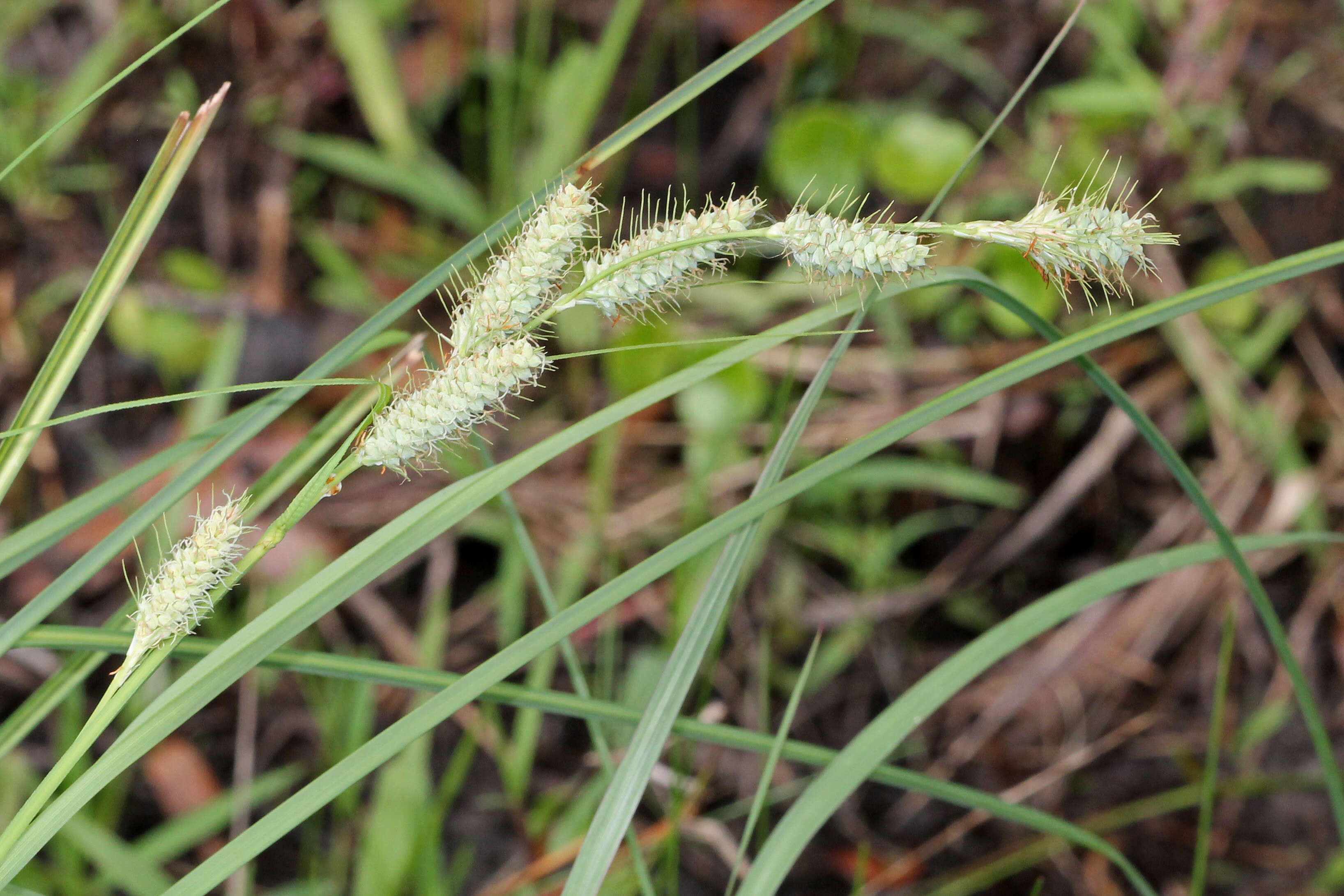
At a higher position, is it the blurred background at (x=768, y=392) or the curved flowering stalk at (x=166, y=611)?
the blurred background at (x=768, y=392)

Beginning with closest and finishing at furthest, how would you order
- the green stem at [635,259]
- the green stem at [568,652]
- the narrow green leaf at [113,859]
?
1. the green stem at [635,259]
2. the green stem at [568,652]
3. the narrow green leaf at [113,859]

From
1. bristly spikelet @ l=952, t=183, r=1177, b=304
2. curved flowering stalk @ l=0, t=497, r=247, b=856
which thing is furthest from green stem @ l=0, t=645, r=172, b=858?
bristly spikelet @ l=952, t=183, r=1177, b=304

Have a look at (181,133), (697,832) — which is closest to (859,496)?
(697,832)

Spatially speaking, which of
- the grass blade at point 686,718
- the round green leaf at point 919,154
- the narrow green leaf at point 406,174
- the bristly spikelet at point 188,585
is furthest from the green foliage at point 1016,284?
the bristly spikelet at point 188,585

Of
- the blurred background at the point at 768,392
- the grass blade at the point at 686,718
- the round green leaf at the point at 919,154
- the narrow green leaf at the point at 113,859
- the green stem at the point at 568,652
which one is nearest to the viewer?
the grass blade at the point at 686,718

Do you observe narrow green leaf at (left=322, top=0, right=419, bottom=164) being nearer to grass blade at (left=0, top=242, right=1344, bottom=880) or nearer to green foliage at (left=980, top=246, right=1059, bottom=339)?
green foliage at (left=980, top=246, right=1059, bottom=339)

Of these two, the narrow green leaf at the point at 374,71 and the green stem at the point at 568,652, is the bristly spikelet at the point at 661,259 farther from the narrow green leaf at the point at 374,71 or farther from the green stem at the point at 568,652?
the narrow green leaf at the point at 374,71

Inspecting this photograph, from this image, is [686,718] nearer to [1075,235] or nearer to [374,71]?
[1075,235]
